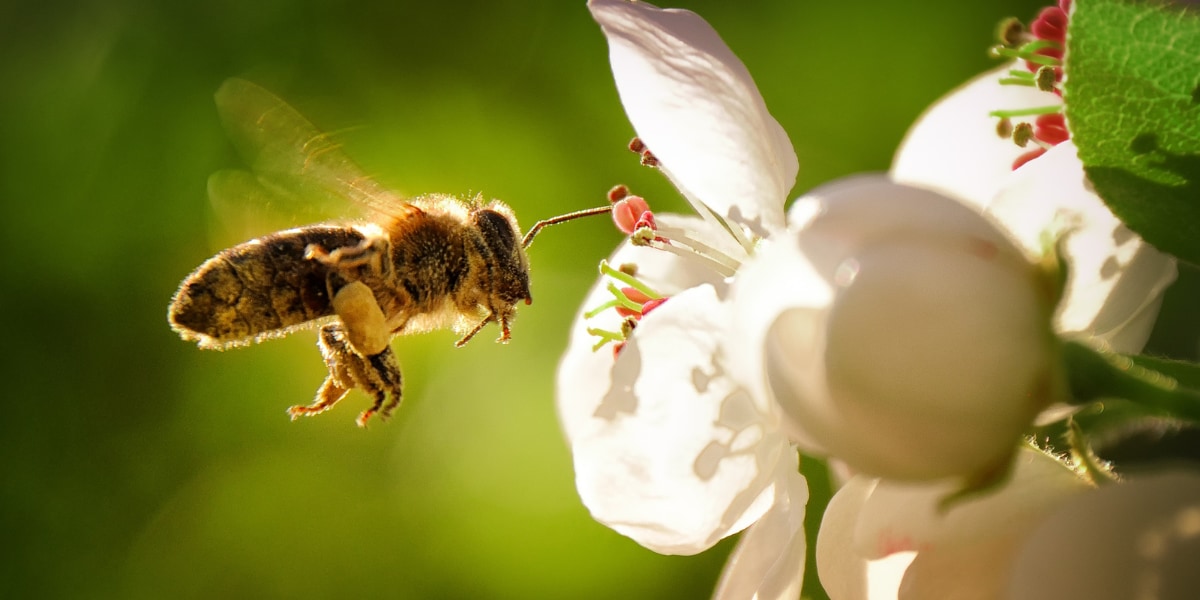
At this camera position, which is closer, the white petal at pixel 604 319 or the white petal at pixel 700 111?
the white petal at pixel 700 111

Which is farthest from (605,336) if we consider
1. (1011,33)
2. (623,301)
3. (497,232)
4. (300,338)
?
(300,338)

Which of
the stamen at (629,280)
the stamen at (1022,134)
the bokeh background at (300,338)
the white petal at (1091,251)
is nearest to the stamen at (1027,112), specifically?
the stamen at (1022,134)

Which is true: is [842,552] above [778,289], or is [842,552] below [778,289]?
below

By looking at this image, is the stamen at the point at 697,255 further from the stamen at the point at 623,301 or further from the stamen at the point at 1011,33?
the stamen at the point at 1011,33

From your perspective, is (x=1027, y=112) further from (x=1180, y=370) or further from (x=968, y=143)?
(x=1180, y=370)

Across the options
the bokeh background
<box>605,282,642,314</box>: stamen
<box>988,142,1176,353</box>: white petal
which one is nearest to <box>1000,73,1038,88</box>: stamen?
<box>988,142,1176,353</box>: white petal

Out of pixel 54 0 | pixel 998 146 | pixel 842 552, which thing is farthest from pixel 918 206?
pixel 54 0

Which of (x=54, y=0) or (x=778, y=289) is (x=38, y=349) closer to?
(x=54, y=0)
